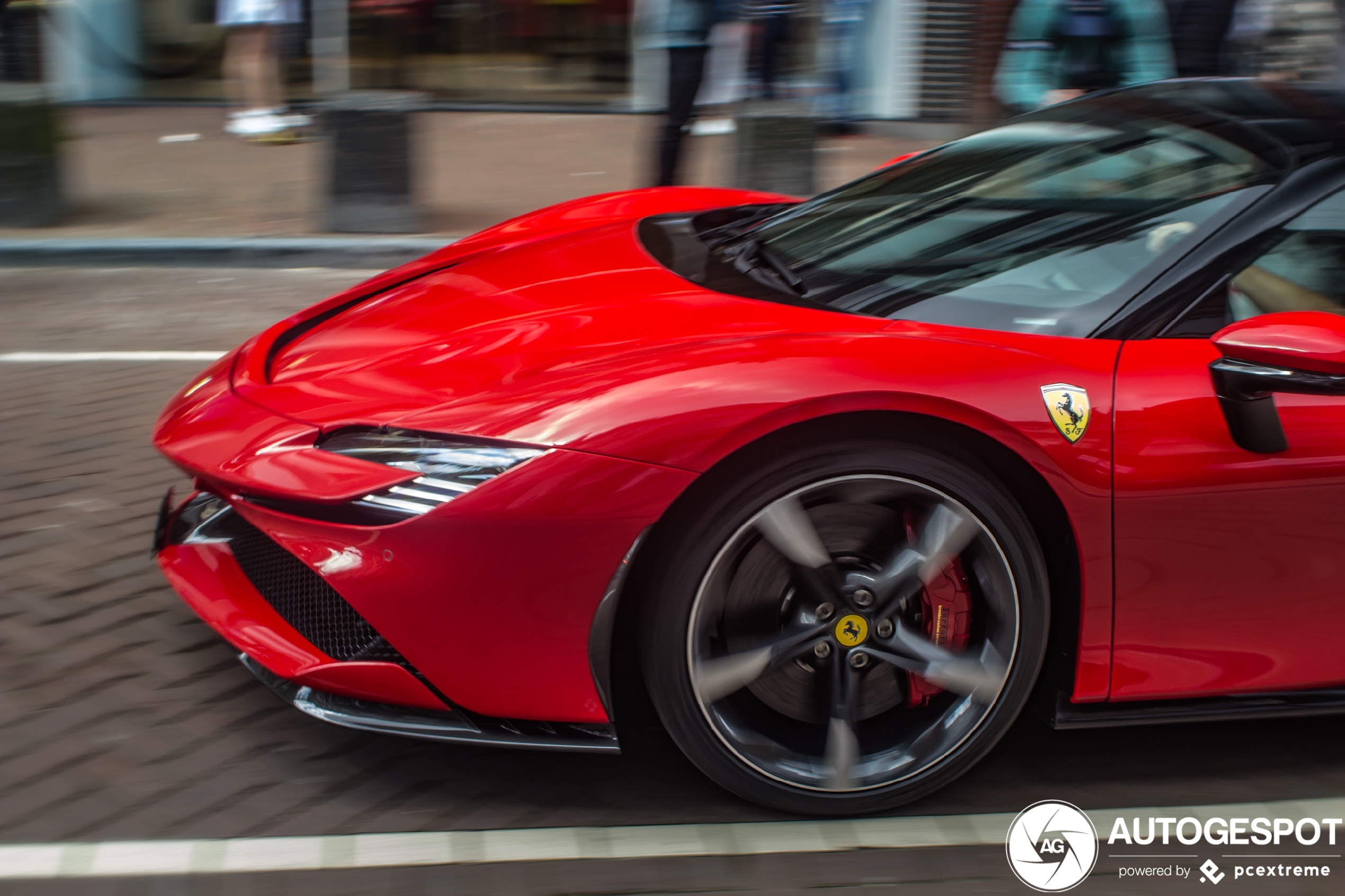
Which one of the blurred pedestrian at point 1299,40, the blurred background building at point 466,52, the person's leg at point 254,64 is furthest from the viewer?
the blurred background building at point 466,52

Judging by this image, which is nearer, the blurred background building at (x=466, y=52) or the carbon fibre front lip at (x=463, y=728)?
the carbon fibre front lip at (x=463, y=728)

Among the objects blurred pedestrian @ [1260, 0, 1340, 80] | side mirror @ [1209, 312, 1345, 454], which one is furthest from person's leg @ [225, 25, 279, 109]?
side mirror @ [1209, 312, 1345, 454]

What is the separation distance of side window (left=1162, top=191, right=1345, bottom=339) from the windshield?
0.33ft

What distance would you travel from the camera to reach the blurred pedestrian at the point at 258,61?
9203 millimetres

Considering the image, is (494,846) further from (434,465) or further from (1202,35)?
(1202,35)

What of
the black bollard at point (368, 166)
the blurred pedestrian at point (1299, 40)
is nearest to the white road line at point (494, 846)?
the black bollard at point (368, 166)

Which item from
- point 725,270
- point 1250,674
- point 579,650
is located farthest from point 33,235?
point 1250,674

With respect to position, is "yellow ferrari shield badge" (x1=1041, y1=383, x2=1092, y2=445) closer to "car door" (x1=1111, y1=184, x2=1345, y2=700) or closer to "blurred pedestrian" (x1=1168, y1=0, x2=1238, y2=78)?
"car door" (x1=1111, y1=184, x2=1345, y2=700)

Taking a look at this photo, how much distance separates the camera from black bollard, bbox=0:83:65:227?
7078 mm

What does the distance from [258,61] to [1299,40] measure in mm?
7607

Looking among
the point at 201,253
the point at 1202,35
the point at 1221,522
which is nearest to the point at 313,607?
the point at 1221,522

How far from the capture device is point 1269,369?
225 cm

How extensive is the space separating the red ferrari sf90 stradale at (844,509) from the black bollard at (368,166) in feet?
15.4

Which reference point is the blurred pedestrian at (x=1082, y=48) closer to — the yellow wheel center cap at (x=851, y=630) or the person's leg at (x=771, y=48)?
the person's leg at (x=771, y=48)
